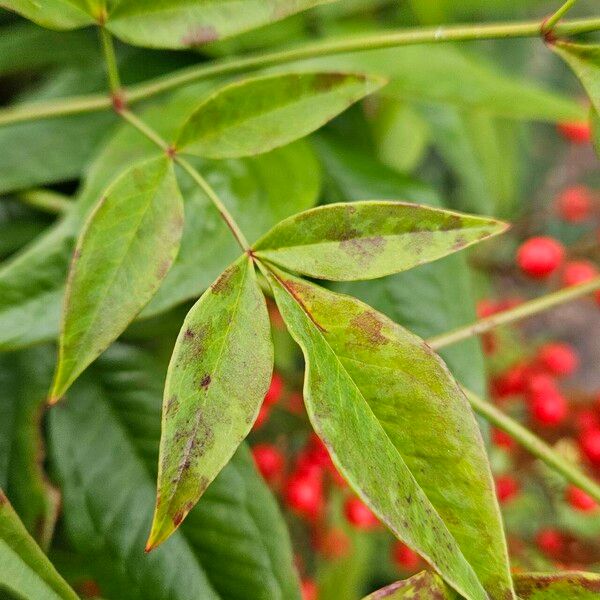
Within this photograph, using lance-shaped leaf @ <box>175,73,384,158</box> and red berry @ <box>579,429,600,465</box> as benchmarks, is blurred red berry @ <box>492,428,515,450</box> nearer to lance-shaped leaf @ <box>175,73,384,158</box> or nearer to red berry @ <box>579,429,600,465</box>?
red berry @ <box>579,429,600,465</box>

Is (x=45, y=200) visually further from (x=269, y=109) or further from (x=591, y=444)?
(x=591, y=444)

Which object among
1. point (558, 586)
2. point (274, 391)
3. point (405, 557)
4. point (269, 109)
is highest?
point (269, 109)

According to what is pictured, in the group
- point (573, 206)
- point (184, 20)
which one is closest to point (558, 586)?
point (184, 20)

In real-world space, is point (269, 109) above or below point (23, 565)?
above

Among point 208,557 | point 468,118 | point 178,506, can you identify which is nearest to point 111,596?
point 208,557

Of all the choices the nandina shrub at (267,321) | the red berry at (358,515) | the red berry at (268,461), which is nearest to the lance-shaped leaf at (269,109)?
the nandina shrub at (267,321)

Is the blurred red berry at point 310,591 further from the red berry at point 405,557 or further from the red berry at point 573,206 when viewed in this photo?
the red berry at point 573,206

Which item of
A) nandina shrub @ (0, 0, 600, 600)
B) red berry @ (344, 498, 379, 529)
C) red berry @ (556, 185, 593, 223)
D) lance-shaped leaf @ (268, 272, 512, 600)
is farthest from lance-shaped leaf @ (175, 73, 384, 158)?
red berry @ (556, 185, 593, 223)
